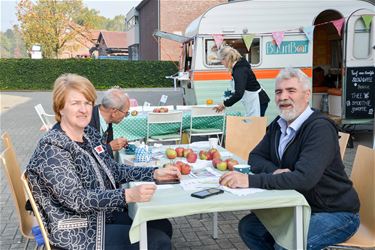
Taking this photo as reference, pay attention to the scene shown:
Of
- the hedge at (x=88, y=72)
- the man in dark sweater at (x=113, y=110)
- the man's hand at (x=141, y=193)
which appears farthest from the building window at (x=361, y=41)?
the hedge at (x=88, y=72)

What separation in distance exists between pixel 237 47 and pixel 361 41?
2.47 metres

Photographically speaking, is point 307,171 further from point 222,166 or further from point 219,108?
point 219,108

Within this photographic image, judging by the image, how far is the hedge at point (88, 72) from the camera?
23484 mm

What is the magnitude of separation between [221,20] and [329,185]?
6.49m

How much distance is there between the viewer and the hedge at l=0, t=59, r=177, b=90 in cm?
2348

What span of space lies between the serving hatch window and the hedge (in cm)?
1554

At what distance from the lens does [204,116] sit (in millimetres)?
6594

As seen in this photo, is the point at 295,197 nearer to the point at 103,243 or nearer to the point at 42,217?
the point at 103,243

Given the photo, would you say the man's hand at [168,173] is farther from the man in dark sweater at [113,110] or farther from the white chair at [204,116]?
the white chair at [204,116]

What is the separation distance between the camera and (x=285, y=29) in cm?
868

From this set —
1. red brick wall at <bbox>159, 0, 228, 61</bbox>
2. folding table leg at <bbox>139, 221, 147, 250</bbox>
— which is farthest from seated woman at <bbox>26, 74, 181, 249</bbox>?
red brick wall at <bbox>159, 0, 228, 61</bbox>

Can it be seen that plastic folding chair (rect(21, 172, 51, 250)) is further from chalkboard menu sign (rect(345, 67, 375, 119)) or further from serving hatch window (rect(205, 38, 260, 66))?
chalkboard menu sign (rect(345, 67, 375, 119))

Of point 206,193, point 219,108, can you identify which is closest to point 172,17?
point 219,108

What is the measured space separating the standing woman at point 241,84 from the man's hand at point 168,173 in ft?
12.0
